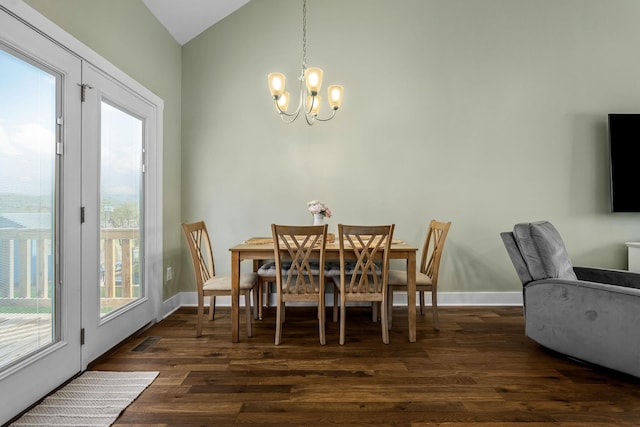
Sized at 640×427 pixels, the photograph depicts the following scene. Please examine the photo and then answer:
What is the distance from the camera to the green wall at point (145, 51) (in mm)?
2291

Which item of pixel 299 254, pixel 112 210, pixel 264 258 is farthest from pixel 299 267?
pixel 112 210

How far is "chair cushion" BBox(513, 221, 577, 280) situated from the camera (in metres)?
2.57

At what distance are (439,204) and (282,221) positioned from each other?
1.66m

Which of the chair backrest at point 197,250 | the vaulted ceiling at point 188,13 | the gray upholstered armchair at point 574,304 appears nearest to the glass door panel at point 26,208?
the chair backrest at point 197,250

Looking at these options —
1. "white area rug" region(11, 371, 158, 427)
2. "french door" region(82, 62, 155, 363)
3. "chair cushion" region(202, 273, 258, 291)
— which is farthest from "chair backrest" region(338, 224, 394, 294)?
"french door" region(82, 62, 155, 363)

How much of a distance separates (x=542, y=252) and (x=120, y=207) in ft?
10.2

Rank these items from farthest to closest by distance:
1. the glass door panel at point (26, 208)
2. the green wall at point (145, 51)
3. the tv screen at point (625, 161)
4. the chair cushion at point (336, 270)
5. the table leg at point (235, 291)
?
1. the tv screen at point (625, 161)
2. the chair cushion at point (336, 270)
3. the table leg at point (235, 291)
4. the green wall at point (145, 51)
5. the glass door panel at point (26, 208)

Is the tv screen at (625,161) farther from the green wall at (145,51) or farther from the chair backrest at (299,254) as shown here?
the green wall at (145,51)

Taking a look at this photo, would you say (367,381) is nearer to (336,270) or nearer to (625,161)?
(336,270)

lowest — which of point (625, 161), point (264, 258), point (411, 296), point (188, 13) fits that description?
point (411, 296)

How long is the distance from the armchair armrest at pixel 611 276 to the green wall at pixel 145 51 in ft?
11.9

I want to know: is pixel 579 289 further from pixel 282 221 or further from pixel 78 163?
pixel 78 163

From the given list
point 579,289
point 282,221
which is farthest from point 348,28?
point 579,289

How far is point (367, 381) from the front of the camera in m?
2.18
